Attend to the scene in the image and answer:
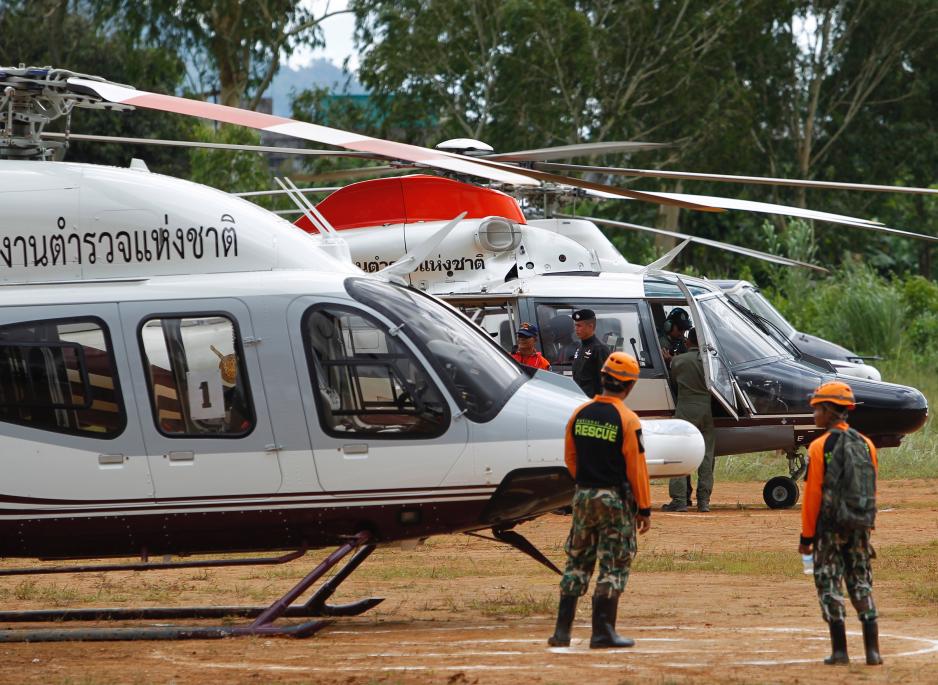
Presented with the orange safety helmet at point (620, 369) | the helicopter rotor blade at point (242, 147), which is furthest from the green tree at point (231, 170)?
the orange safety helmet at point (620, 369)

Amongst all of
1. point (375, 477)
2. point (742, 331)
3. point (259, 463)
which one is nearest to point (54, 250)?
point (259, 463)

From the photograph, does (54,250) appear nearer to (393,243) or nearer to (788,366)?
(393,243)

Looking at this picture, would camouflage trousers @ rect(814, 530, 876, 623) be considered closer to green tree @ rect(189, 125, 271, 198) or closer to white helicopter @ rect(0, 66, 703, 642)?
white helicopter @ rect(0, 66, 703, 642)

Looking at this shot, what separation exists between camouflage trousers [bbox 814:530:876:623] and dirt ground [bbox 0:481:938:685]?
31 centimetres

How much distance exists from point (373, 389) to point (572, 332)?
6240 mm

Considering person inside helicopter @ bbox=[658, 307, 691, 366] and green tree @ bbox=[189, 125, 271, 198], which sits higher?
green tree @ bbox=[189, 125, 271, 198]

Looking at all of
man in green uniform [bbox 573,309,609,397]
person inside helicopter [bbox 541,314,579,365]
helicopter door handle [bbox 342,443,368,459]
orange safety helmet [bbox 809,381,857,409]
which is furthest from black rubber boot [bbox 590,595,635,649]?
person inside helicopter [bbox 541,314,579,365]

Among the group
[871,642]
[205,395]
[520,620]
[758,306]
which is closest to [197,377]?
[205,395]

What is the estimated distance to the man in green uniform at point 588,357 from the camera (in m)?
13.2

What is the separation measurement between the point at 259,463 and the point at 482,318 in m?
6.66

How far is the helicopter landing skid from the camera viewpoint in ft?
27.8

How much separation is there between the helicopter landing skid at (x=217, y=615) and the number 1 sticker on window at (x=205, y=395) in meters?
1.10

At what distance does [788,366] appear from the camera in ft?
47.8

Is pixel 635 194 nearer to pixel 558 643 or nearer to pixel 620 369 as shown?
pixel 620 369
